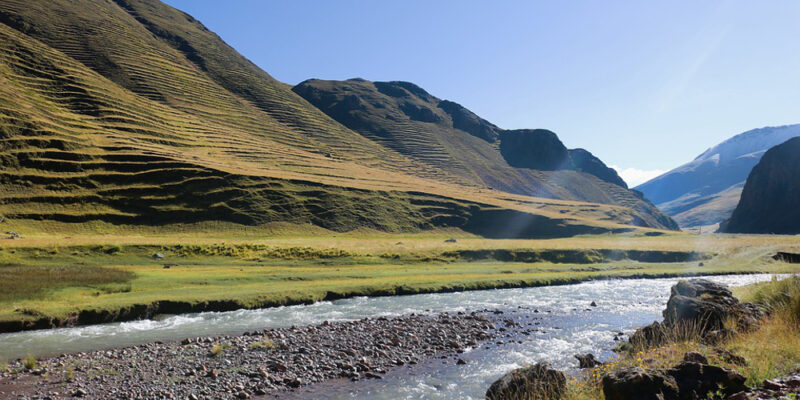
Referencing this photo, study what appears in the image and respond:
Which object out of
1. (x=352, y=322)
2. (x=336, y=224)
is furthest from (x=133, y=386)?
(x=336, y=224)

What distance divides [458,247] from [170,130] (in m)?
128

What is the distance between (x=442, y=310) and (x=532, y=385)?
80.1 feet

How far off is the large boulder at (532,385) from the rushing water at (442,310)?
4.20m

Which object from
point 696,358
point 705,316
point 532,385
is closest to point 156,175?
point 532,385

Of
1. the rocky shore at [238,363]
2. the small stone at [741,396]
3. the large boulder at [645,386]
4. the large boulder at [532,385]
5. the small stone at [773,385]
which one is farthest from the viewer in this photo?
the rocky shore at [238,363]

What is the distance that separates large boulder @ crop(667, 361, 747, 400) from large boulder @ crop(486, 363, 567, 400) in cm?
357

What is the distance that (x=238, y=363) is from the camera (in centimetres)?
2038

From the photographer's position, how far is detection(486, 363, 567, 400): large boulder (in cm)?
1170

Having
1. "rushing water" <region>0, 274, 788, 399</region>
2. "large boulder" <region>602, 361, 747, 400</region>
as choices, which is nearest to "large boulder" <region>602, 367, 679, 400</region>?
"large boulder" <region>602, 361, 747, 400</region>

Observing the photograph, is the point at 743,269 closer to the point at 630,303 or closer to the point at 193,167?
the point at 630,303

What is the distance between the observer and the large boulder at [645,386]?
7961 millimetres

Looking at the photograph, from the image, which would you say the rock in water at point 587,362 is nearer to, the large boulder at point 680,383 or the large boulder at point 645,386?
the large boulder at point 680,383

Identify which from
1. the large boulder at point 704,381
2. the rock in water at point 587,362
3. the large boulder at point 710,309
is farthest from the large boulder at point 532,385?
the rock in water at point 587,362

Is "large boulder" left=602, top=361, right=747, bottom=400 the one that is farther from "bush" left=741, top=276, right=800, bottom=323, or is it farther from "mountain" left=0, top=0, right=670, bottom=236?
"mountain" left=0, top=0, right=670, bottom=236
